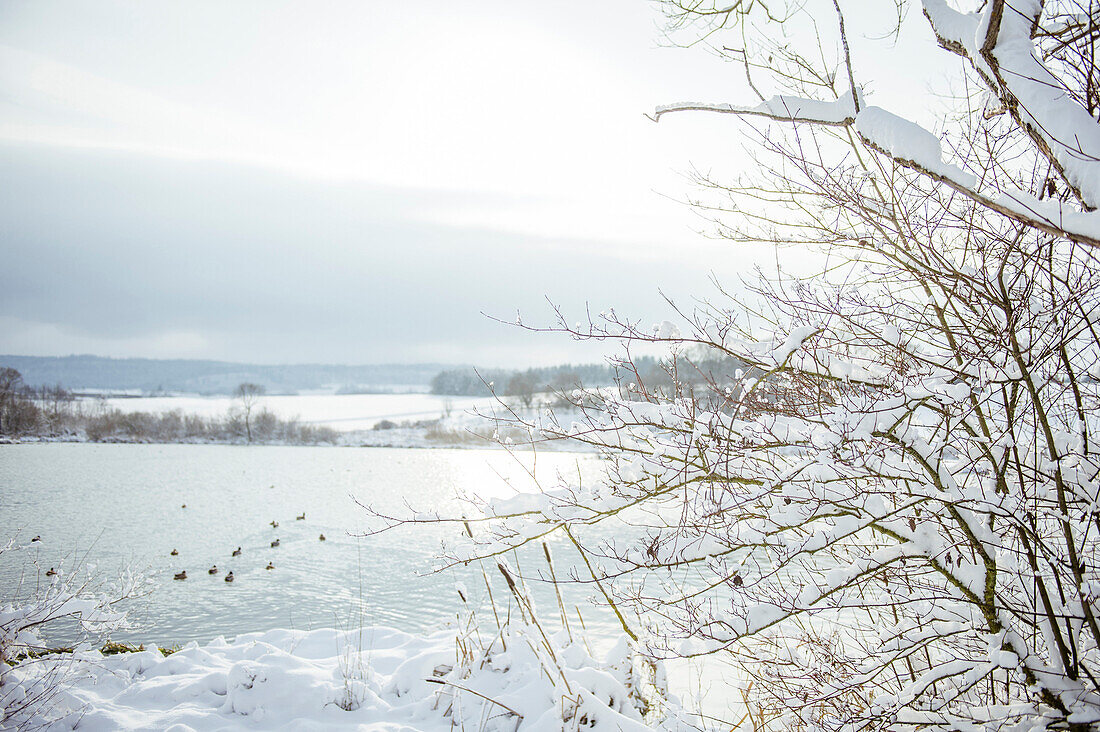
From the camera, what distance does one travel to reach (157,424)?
4328 cm

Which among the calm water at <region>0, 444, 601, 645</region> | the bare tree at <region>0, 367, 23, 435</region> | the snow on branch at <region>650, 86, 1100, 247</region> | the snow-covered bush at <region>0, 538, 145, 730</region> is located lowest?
the calm water at <region>0, 444, 601, 645</region>

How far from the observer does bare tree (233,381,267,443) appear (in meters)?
45.9

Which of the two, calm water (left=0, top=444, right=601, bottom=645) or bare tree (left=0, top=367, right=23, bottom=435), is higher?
bare tree (left=0, top=367, right=23, bottom=435)

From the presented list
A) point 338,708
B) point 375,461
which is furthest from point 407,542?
point 375,461

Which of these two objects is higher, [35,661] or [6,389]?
[6,389]

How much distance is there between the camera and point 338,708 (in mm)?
4324

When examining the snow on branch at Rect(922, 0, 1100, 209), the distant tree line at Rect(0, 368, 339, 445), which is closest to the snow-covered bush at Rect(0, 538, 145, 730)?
the snow on branch at Rect(922, 0, 1100, 209)

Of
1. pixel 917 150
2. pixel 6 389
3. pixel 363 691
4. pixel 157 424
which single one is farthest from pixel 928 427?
pixel 157 424

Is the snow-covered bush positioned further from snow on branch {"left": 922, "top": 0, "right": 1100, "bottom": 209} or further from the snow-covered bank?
snow on branch {"left": 922, "top": 0, "right": 1100, "bottom": 209}

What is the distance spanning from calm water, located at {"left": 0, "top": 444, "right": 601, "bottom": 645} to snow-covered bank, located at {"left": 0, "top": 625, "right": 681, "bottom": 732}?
97 centimetres

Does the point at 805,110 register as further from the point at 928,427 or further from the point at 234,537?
the point at 234,537

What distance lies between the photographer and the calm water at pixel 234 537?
8.32 m

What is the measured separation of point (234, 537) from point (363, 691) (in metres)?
10.6

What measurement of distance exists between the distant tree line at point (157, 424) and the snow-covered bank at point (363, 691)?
40.5 m
